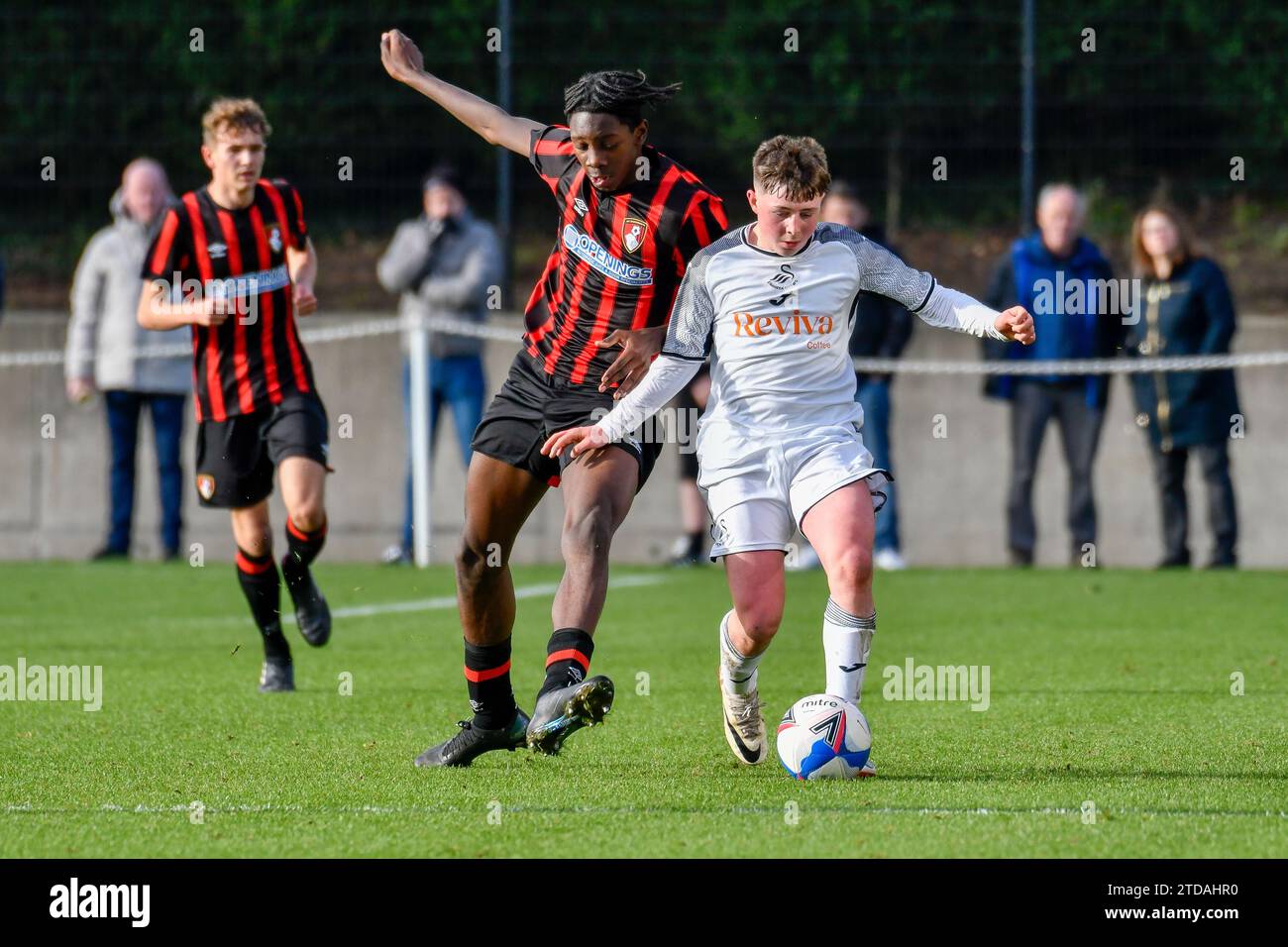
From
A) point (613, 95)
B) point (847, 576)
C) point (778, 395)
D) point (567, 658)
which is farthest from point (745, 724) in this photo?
point (613, 95)

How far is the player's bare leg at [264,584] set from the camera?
784 centimetres

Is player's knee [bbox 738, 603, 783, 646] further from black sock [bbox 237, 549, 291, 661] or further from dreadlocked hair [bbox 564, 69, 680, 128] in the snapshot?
black sock [bbox 237, 549, 291, 661]

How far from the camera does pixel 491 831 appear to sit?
4801 millimetres

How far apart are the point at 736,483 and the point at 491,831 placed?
1.47 meters

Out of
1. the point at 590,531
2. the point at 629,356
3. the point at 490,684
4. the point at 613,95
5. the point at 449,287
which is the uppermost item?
the point at 449,287

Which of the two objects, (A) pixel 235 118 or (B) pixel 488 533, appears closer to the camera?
(B) pixel 488 533

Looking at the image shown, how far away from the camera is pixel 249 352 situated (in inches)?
316

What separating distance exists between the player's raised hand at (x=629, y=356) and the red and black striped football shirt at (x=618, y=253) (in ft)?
0.11

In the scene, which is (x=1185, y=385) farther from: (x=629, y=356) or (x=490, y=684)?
(x=490, y=684)

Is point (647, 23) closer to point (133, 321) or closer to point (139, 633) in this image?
point (133, 321)

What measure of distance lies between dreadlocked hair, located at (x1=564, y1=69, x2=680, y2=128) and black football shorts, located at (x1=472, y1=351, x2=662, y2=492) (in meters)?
0.79

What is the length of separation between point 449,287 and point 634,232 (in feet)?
26.9

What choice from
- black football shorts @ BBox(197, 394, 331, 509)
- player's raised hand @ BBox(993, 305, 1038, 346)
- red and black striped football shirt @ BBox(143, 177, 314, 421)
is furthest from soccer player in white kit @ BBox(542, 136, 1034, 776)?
red and black striped football shirt @ BBox(143, 177, 314, 421)
